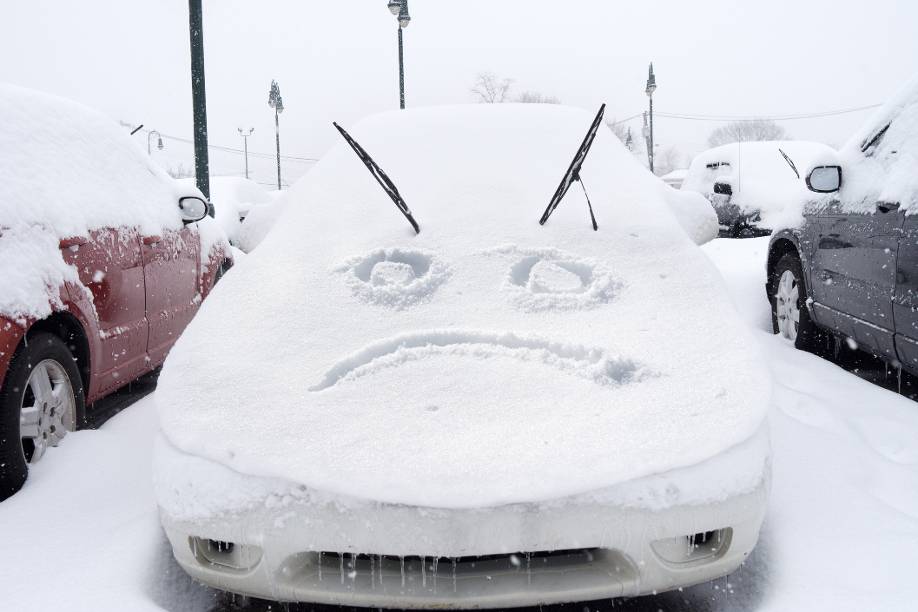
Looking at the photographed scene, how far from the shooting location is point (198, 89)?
797 cm

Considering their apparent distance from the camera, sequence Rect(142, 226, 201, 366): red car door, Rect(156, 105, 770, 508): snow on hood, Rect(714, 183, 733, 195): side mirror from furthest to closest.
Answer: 1. Rect(714, 183, 733, 195): side mirror
2. Rect(142, 226, 201, 366): red car door
3. Rect(156, 105, 770, 508): snow on hood

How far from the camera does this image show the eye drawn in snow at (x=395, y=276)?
8.42 feet

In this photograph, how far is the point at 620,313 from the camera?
97.7 inches

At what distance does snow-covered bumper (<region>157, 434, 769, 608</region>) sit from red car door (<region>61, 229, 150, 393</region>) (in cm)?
195

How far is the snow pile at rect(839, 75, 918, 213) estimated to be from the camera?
370 centimetres

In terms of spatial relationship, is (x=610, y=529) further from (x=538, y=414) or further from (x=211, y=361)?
(x=211, y=361)

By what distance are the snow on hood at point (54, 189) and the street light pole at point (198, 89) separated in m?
3.50

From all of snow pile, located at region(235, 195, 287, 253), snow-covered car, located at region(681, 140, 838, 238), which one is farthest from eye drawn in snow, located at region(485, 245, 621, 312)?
snow-covered car, located at region(681, 140, 838, 238)

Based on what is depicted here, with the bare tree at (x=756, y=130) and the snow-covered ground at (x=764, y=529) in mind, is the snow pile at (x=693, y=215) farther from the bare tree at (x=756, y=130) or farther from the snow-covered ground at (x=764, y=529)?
the bare tree at (x=756, y=130)

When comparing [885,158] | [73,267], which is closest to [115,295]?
[73,267]

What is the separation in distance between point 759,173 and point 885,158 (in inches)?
341

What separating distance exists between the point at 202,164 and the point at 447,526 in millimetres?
7249

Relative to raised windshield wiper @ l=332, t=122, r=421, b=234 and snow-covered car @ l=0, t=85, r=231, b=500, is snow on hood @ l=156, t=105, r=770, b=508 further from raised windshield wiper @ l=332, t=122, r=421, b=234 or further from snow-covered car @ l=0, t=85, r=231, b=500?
snow-covered car @ l=0, t=85, r=231, b=500

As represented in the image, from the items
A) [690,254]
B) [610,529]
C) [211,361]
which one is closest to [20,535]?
[211,361]
